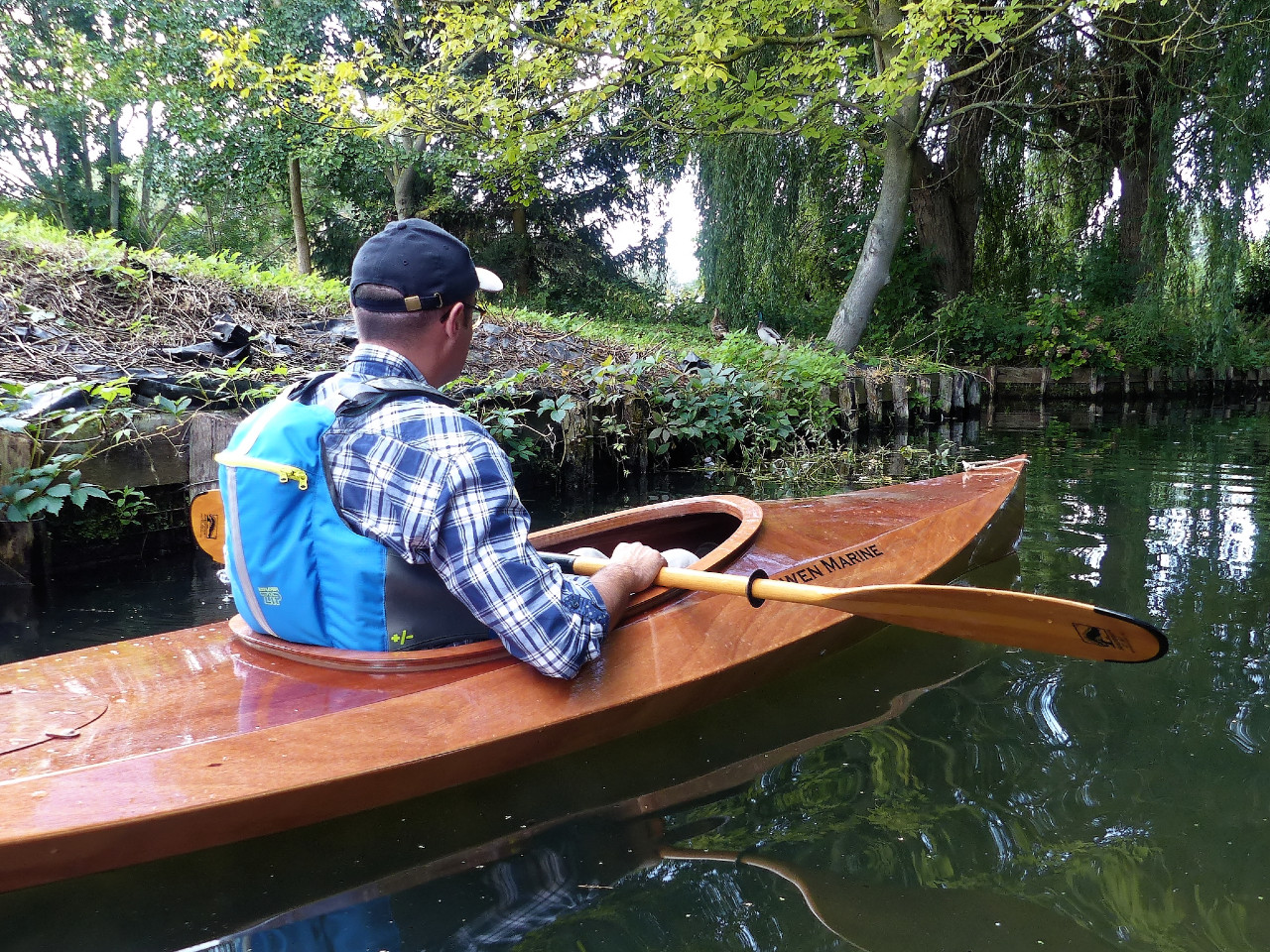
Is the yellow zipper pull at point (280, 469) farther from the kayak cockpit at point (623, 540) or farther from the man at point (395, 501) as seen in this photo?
the kayak cockpit at point (623, 540)

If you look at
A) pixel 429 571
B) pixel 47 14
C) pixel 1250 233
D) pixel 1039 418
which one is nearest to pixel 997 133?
pixel 1250 233

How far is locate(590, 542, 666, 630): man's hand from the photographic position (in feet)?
6.72

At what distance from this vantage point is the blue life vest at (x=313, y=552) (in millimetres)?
1682

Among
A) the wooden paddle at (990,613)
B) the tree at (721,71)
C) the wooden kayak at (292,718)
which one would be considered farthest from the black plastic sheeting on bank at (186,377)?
the tree at (721,71)

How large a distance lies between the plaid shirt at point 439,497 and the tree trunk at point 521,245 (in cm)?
1206

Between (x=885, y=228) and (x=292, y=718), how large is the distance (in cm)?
874

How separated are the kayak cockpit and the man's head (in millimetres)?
608

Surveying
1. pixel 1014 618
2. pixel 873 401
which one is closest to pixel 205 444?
pixel 1014 618

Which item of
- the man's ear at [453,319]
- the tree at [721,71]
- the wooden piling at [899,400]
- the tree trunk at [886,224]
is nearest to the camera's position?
the man's ear at [453,319]

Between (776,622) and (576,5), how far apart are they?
687 centimetres

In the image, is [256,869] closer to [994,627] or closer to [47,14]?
[994,627]

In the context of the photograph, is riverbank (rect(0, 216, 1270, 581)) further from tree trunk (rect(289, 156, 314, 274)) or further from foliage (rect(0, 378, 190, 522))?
tree trunk (rect(289, 156, 314, 274))

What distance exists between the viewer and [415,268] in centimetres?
170

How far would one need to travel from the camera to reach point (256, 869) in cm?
167
